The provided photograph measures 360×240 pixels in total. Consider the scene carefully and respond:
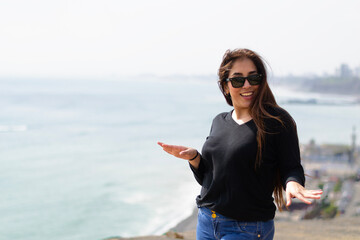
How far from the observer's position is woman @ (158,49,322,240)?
1.81m

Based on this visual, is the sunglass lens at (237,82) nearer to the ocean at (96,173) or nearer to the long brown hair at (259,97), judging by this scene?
the long brown hair at (259,97)

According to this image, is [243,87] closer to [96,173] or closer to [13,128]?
[96,173]

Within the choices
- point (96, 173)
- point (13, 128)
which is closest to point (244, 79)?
point (96, 173)

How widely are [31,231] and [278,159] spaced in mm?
19178

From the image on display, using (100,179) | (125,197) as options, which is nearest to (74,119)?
(100,179)

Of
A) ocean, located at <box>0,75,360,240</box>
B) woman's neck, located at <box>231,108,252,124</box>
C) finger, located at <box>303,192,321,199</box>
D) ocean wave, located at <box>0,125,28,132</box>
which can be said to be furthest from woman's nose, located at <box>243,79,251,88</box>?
ocean wave, located at <box>0,125,28,132</box>

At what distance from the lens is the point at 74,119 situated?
196 feet

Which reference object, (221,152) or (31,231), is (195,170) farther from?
(31,231)

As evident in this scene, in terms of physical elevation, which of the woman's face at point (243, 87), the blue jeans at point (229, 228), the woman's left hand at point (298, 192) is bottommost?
the blue jeans at point (229, 228)

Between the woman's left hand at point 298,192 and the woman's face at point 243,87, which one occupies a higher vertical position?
the woman's face at point 243,87

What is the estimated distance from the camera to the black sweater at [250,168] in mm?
1805

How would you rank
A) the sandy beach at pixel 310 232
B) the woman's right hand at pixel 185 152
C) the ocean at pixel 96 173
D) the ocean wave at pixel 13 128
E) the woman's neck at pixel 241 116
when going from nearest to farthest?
the woman's neck at pixel 241 116 < the woman's right hand at pixel 185 152 < the sandy beach at pixel 310 232 < the ocean at pixel 96 173 < the ocean wave at pixel 13 128

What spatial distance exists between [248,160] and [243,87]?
0.36 meters

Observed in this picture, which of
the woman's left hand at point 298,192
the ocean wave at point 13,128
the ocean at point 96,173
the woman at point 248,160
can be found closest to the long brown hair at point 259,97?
the woman at point 248,160
